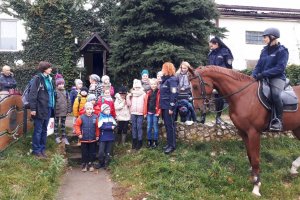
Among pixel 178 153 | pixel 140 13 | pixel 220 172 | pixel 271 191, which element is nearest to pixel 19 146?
pixel 178 153

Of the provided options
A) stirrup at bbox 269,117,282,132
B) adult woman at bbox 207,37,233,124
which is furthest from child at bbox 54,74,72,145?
stirrup at bbox 269,117,282,132

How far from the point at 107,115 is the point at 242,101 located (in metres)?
3.34

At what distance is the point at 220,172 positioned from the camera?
24.6ft

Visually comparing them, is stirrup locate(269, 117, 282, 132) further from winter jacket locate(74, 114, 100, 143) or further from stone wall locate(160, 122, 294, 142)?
winter jacket locate(74, 114, 100, 143)

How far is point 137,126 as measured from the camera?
914cm

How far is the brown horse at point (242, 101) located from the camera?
697 cm

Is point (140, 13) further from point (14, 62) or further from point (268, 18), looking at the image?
point (268, 18)

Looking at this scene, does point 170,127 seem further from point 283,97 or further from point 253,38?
point 253,38

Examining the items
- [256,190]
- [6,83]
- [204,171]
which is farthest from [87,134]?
[256,190]

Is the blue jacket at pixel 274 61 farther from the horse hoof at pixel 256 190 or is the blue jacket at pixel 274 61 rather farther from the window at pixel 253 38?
the window at pixel 253 38

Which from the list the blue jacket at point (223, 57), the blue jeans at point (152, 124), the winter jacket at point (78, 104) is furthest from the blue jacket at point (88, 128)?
the blue jacket at point (223, 57)

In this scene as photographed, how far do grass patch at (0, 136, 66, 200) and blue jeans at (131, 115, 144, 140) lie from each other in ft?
6.23

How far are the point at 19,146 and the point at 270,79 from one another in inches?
233

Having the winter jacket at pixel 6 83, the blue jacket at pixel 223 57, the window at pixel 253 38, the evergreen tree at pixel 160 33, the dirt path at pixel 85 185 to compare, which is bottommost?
the dirt path at pixel 85 185
